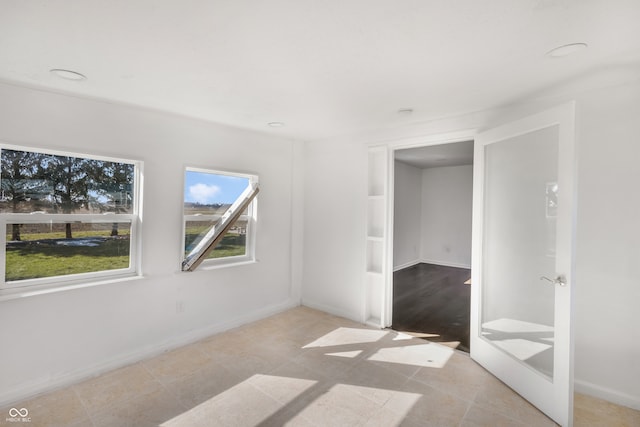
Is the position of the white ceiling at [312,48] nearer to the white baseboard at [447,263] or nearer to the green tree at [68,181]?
the green tree at [68,181]

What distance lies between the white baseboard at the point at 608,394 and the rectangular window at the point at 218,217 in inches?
136

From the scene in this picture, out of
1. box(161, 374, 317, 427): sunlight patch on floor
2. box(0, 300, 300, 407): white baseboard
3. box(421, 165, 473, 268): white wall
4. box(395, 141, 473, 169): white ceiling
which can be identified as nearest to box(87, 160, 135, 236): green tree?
box(0, 300, 300, 407): white baseboard

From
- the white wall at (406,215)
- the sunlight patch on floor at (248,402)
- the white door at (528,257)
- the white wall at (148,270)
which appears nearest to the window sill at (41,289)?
the white wall at (148,270)

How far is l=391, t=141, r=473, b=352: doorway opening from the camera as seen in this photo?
5.60 metres

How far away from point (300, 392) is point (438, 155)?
4979 mm

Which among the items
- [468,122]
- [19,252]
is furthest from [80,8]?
[468,122]

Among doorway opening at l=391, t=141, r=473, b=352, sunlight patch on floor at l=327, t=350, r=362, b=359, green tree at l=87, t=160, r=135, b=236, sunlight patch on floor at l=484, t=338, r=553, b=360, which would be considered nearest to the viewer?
Answer: sunlight patch on floor at l=484, t=338, r=553, b=360

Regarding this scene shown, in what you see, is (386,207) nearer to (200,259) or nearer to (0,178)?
(200,259)

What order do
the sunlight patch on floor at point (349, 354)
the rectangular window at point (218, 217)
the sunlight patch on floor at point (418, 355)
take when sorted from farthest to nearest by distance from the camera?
the rectangular window at point (218, 217), the sunlight patch on floor at point (349, 354), the sunlight patch on floor at point (418, 355)

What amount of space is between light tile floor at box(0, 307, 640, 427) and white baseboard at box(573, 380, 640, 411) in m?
0.05

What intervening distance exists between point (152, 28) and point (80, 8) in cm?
30

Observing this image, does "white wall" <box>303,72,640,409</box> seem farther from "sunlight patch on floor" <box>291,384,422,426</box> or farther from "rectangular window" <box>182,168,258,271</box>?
"rectangular window" <box>182,168,258,271</box>

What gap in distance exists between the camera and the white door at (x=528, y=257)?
2.09 metres

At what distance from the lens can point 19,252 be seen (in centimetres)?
242
